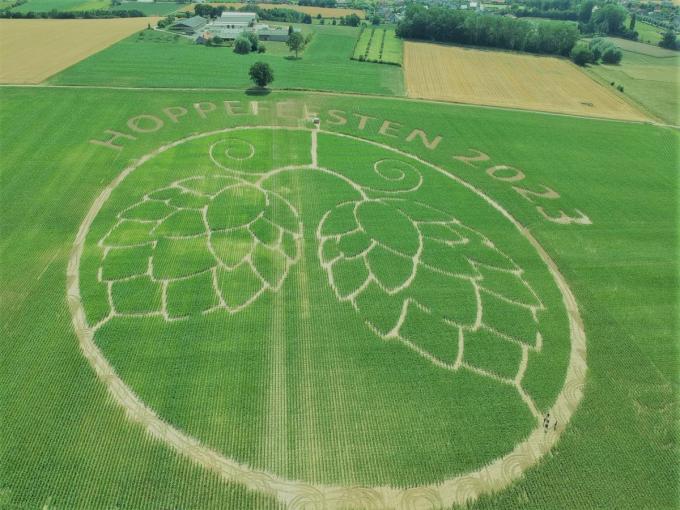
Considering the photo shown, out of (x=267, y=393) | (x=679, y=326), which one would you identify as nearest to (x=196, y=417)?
(x=267, y=393)

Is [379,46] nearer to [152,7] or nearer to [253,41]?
[253,41]

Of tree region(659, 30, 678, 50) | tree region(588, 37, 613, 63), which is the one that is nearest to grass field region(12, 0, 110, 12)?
tree region(588, 37, 613, 63)

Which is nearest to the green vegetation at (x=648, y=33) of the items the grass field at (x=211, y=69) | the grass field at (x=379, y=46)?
the grass field at (x=379, y=46)

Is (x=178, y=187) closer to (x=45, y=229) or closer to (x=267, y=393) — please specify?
(x=45, y=229)

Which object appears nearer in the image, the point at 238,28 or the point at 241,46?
the point at 241,46

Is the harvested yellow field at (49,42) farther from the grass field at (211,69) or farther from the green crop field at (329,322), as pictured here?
the green crop field at (329,322)

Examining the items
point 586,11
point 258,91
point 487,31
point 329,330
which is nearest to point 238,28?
point 258,91
